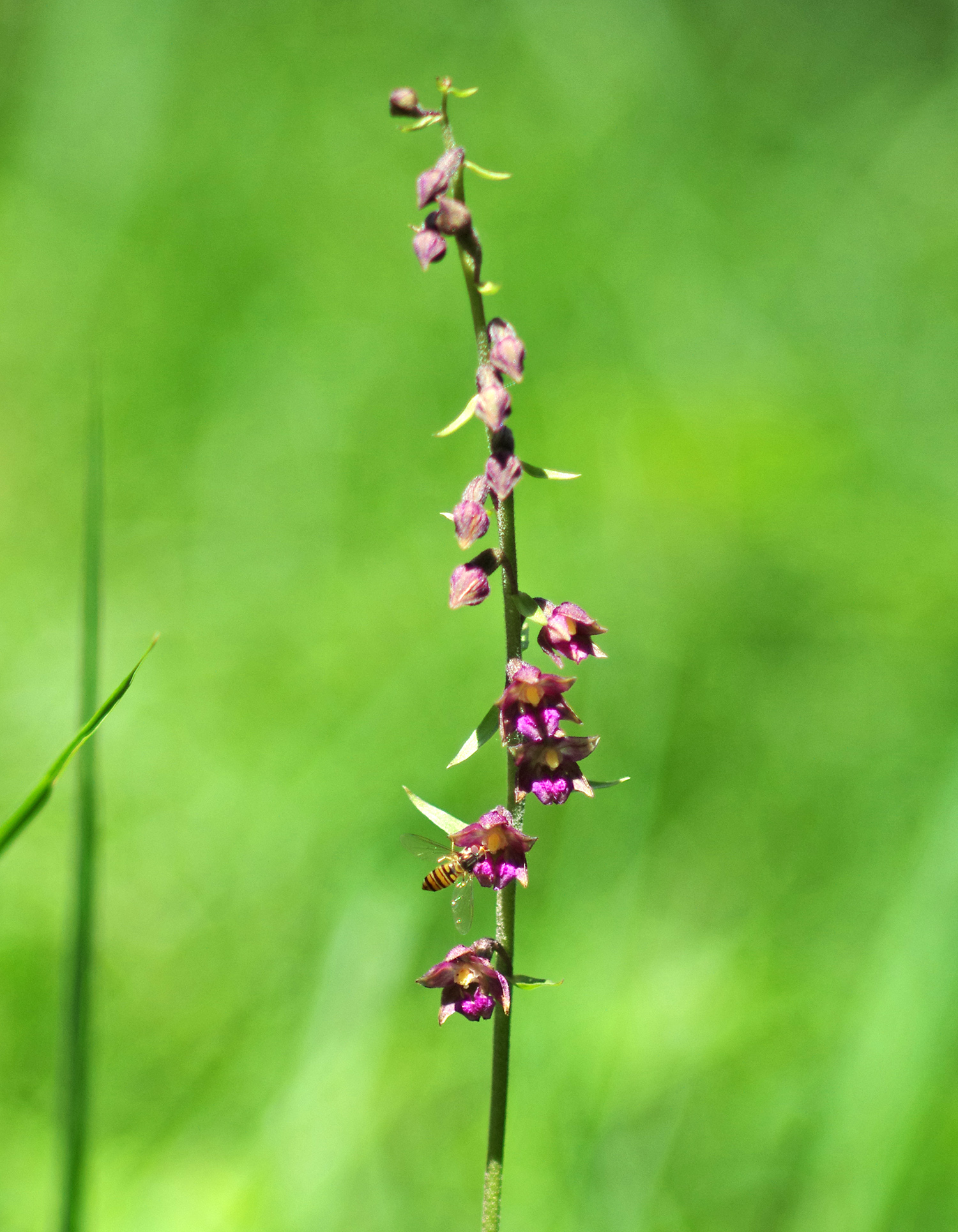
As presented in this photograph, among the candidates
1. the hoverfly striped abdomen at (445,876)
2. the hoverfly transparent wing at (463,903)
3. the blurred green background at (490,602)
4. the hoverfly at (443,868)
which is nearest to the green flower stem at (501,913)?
the hoverfly transparent wing at (463,903)

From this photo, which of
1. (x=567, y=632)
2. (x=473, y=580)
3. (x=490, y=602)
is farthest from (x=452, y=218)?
(x=490, y=602)

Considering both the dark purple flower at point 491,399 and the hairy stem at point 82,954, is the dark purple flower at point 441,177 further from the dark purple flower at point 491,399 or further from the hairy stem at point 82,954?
the hairy stem at point 82,954

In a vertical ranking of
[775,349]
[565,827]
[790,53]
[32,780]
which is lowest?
[565,827]

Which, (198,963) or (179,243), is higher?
(179,243)

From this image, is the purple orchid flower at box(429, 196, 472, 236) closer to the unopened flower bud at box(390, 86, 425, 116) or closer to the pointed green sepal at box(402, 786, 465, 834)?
the unopened flower bud at box(390, 86, 425, 116)

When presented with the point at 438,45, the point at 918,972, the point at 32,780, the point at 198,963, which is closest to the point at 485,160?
the point at 438,45

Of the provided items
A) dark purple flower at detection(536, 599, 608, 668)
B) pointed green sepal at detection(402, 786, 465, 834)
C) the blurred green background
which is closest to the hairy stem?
pointed green sepal at detection(402, 786, 465, 834)

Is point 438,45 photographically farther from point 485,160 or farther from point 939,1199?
point 939,1199
